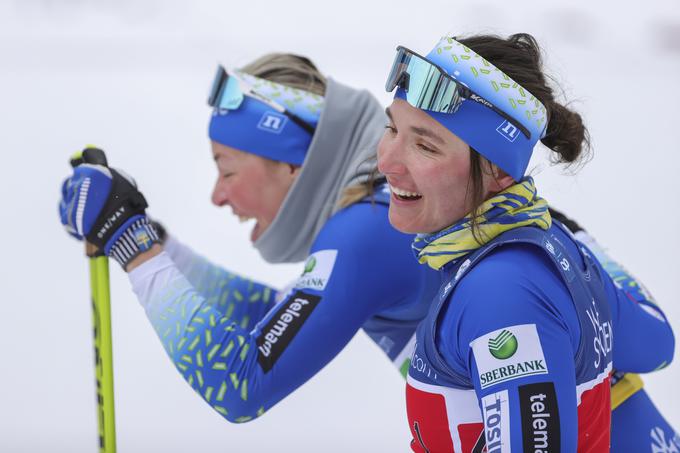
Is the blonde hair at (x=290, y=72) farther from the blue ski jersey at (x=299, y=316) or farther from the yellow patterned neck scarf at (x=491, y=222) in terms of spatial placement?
the yellow patterned neck scarf at (x=491, y=222)

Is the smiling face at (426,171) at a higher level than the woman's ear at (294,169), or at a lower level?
higher

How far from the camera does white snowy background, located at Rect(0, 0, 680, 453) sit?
3086mm

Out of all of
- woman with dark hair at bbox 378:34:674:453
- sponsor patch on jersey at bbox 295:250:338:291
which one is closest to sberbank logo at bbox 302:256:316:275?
sponsor patch on jersey at bbox 295:250:338:291

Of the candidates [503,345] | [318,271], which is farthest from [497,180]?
[318,271]

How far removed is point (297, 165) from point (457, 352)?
0.95 meters

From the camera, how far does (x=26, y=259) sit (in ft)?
12.6

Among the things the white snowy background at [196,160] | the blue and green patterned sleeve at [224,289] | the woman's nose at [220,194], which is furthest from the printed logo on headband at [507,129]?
the white snowy background at [196,160]

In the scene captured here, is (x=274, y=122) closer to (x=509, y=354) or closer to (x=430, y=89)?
(x=430, y=89)

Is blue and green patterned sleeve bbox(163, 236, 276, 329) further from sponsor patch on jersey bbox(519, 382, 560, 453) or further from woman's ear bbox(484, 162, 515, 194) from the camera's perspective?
sponsor patch on jersey bbox(519, 382, 560, 453)

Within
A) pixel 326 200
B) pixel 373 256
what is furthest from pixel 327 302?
pixel 326 200

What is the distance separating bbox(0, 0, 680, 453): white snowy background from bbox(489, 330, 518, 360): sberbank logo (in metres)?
1.66

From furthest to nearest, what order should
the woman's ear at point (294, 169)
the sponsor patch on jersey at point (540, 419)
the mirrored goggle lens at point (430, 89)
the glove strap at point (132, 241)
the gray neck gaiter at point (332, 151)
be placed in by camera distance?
the woman's ear at point (294, 169)
the gray neck gaiter at point (332, 151)
the glove strap at point (132, 241)
the mirrored goggle lens at point (430, 89)
the sponsor patch on jersey at point (540, 419)

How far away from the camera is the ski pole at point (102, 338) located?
2.12 meters

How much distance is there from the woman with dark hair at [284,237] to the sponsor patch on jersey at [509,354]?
618mm
